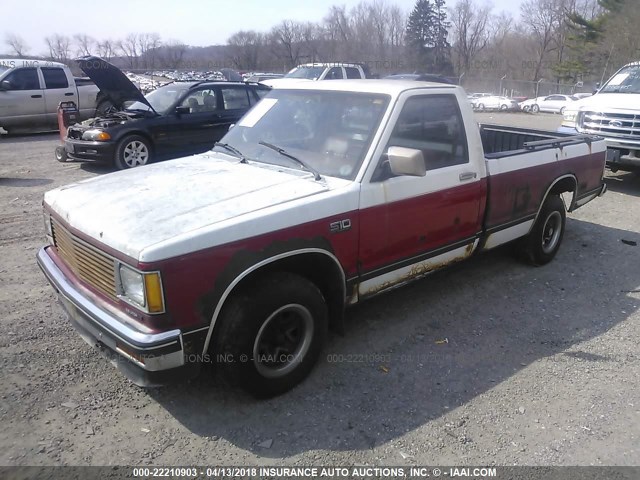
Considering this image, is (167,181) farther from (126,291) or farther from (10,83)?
(10,83)

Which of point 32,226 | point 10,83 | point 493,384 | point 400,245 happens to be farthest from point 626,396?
point 10,83

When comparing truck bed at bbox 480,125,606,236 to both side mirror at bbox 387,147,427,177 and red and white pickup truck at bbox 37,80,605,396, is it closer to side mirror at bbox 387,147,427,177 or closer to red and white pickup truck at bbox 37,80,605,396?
red and white pickup truck at bbox 37,80,605,396

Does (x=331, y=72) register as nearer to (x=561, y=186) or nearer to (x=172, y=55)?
(x=561, y=186)

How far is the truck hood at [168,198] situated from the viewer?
2760 millimetres

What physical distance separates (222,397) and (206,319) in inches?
29.9

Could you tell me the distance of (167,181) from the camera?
3570mm

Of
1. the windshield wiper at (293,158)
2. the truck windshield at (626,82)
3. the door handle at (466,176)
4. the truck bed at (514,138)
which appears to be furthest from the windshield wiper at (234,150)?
the truck windshield at (626,82)

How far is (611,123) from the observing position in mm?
8930

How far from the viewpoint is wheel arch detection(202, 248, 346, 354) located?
2814 mm

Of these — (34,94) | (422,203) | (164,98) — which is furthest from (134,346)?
(34,94)

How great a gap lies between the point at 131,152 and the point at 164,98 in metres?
1.38

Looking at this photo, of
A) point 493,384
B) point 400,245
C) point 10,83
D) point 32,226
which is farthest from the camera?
point 10,83

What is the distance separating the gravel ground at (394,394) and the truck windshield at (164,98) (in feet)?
18.6

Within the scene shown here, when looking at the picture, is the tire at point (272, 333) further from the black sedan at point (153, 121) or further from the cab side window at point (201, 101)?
the cab side window at point (201, 101)
